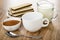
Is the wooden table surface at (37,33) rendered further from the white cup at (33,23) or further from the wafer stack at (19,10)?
the wafer stack at (19,10)

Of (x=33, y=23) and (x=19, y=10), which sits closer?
(x=33, y=23)

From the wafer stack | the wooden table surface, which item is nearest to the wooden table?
the wooden table surface

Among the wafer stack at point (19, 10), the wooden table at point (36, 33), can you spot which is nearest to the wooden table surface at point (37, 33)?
the wooden table at point (36, 33)

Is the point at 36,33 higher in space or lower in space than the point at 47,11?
lower

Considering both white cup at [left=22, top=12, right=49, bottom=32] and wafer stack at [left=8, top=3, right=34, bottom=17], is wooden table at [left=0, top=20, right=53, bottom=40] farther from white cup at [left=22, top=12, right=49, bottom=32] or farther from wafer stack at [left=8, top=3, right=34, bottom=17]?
wafer stack at [left=8, top=3, right=34, bottom=17]

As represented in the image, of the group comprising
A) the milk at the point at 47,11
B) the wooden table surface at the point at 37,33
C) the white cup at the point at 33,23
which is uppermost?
the milk at the point at 47,11

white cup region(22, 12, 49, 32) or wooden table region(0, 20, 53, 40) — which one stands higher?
white cup region(22, 12, 49, 32)

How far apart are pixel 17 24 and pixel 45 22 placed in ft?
0.59

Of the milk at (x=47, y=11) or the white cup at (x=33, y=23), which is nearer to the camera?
the white cup at (x=33, y=23)

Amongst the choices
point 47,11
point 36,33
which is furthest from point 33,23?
point 47,11

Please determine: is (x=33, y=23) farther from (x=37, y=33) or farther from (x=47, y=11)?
(x=47, y=11)

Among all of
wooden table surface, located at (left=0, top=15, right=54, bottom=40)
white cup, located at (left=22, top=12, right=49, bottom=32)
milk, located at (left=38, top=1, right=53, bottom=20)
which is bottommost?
wooden table surface, located at (left=0, top=15, right=54, bottom=40)

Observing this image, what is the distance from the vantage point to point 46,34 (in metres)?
0.92

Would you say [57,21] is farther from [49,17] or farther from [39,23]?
[39,23]
